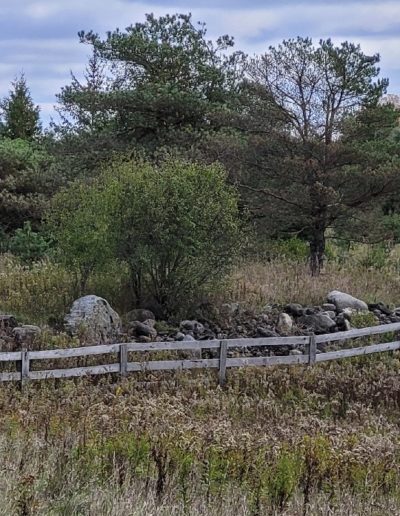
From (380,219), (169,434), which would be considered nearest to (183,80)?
(380,219)

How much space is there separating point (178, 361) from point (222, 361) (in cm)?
67

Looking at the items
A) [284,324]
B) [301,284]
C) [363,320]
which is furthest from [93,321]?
[301,284]

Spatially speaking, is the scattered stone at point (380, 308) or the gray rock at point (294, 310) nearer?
the gray rock at point (294, 310)

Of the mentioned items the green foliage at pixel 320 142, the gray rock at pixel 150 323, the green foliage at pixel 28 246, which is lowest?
the gray rock at pixel 150 323

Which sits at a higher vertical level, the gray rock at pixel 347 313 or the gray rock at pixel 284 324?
the gray rock at pixel 347 313

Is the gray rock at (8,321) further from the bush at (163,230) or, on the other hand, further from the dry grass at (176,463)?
the dry grass at (176,463)

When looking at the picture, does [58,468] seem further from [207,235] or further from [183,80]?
[183,80]

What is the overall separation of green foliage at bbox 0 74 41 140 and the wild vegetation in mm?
8433

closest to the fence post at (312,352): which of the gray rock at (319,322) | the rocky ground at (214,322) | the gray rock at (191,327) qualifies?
the rocky ground at (214,322)

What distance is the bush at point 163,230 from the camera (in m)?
12.6

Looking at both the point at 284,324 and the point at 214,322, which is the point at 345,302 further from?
the point at 214,322

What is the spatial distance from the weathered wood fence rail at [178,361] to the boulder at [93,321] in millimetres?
1228

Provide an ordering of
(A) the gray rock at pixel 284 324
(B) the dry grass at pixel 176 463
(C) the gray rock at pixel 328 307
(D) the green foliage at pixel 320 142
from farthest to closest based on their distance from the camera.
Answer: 1. (D) the green foliage at pixel 320 142
2. (C) the gray rock at pixel 328 307
3. (A) the gray rock at pixel 284 324
4. (B) the dry grass at pixel 176 463

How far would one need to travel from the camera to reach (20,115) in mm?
35406
